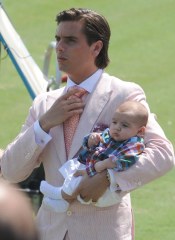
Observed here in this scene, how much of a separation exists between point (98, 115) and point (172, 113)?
5577 mm

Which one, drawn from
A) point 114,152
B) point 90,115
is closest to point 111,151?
Result: point 114,152

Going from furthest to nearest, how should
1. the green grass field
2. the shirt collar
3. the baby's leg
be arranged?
the green grass field < the shirt collar < the baby's leg

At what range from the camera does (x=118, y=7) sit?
12672 millimetres

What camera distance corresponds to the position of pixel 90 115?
3.85m

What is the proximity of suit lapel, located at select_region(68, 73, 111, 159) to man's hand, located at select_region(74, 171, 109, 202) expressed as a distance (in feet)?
0.56

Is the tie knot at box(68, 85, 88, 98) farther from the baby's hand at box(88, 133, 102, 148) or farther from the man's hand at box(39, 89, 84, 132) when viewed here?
the baby's hand at box(88, 133, 102, 148)


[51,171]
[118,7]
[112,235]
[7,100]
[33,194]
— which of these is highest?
[51,171]

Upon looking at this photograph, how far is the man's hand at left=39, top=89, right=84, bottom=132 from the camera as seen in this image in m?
3.80

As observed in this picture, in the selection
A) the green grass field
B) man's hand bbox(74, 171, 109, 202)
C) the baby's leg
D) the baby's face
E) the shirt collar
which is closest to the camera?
the baby's face

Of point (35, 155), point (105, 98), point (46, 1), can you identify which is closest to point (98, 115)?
point (105, 98)

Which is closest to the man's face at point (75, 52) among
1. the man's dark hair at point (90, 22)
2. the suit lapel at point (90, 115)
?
the man's dark hair at point (90, 22)

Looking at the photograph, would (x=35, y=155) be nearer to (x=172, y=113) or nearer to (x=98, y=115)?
(x=98, y=115)

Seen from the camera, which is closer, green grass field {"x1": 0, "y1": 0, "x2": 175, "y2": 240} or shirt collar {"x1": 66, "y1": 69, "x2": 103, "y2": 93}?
shirt collar {"x1": 66, "y1": 69, "x2": 103, "y2": 93}

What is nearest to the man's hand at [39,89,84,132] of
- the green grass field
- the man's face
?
the man's face
